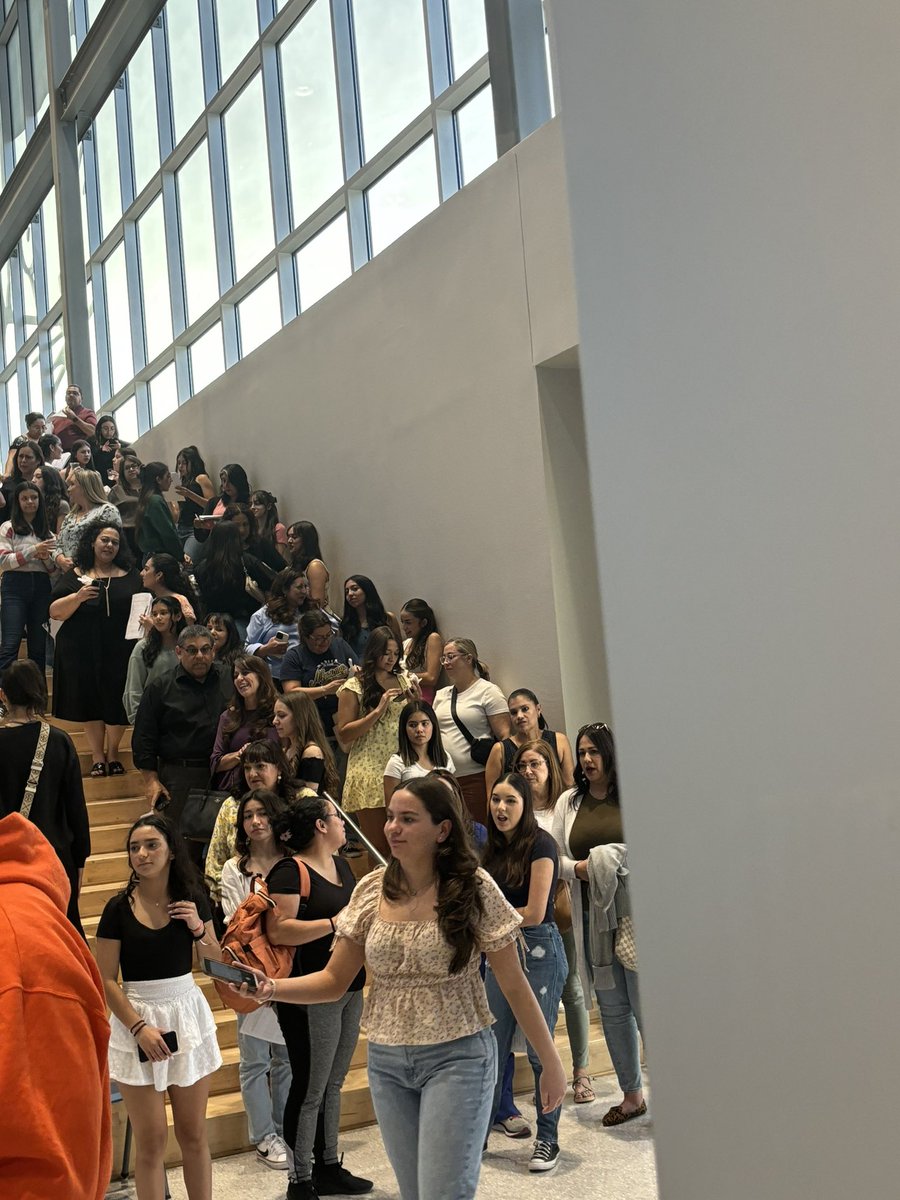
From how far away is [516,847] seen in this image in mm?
5570

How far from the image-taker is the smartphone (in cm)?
352

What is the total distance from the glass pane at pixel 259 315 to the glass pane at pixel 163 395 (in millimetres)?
2374

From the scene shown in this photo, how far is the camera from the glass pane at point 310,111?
13.6 meters

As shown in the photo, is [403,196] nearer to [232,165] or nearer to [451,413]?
[451,413]

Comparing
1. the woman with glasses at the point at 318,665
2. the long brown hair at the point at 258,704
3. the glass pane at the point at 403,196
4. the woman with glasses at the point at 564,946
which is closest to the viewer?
the woman with glasses at the point at 564,946

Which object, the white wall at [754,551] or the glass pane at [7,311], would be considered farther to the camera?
the glass pane at [7,311]

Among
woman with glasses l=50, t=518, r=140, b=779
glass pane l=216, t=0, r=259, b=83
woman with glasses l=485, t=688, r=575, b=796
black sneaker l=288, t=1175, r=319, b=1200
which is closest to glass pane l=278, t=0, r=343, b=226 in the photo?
glass pane l=216, t=0, r=259, b=83

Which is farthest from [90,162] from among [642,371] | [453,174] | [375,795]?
[642,371]

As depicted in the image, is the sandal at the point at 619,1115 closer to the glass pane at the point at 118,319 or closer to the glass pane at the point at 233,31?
the glass pane at the point at 233,31

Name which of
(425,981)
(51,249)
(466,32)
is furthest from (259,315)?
(425,981)

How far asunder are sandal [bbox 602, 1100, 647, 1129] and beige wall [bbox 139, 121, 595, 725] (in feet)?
11.3

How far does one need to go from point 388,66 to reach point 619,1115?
10176mm

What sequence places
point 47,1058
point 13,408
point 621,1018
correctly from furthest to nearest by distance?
point 13,408
point 621,1018
point 47,1058

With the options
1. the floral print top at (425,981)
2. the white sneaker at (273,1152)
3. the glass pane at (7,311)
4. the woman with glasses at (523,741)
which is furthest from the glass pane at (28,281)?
the floral print top at (425,981)
